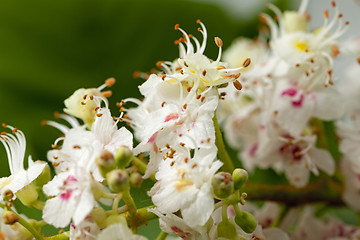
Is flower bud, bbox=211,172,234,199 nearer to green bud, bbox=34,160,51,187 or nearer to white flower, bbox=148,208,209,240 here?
white flower, bbox=148,208,209,240

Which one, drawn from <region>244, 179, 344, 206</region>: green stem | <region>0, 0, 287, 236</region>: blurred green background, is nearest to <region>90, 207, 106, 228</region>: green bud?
<region>244, 179, 344, 206</region>: green stem

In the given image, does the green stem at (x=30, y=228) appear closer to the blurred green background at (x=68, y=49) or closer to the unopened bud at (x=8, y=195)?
the unopened bud at (x=8, y=195)

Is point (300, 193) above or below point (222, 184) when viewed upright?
below

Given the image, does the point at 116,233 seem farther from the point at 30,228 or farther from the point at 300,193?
the point at 300,193

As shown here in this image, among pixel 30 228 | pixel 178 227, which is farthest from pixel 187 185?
pixel 30 228

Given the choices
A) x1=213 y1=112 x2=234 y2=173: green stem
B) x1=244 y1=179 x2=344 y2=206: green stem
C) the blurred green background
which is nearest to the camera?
x1=213 y1=112 x2=234 y2=173: green stem

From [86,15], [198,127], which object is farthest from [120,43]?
[198,127]
